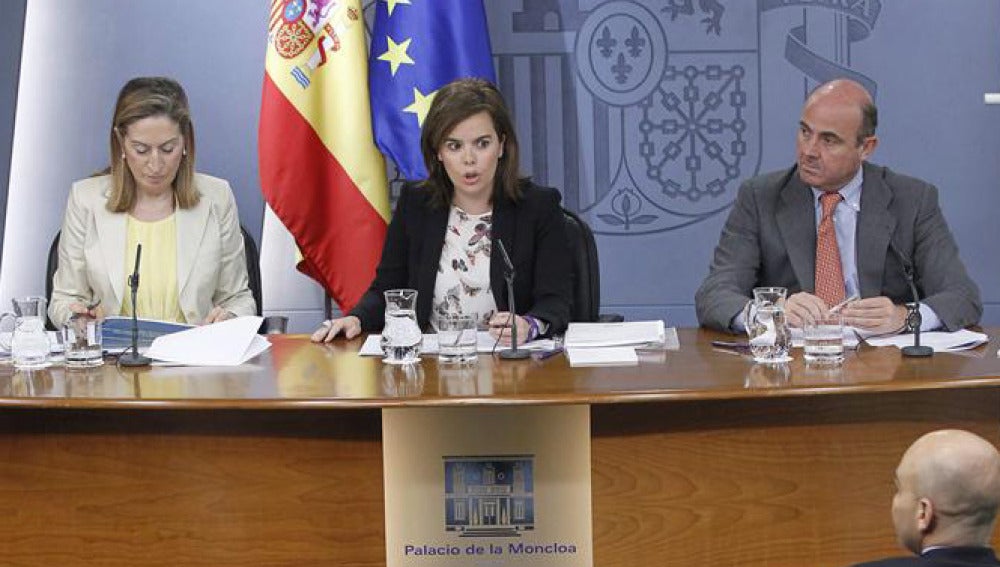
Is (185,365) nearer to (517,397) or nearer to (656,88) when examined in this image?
(517,397)

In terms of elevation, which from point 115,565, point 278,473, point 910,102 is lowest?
point 115,565

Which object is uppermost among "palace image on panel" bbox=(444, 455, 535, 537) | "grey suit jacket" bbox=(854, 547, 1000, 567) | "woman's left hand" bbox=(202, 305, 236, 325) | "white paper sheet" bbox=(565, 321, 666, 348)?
"woman's left hand" bbox=(202, 305, 236, 325)

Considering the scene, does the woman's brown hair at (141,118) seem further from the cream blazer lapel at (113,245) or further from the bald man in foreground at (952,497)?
the bald man in foreground at (952,497)

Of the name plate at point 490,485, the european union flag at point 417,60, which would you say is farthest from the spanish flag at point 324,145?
the name plate at point 490,485

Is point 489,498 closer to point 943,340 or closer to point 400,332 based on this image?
point 400,332

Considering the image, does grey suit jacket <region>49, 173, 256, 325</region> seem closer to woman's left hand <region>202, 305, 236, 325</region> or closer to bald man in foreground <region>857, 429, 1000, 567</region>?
woman's left hand <region>202, 305, 236, 325</region>

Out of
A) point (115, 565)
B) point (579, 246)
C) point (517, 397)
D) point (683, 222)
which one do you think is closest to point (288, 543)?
point (115, 565)

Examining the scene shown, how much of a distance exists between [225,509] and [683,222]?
8.18 feet

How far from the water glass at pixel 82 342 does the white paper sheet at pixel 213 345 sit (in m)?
0.12

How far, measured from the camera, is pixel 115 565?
3062 millimetres

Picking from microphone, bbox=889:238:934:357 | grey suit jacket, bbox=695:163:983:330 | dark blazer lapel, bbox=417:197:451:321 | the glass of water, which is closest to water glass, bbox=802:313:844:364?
microphone, bbox=889:238:934:357

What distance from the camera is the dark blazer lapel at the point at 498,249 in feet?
12.6

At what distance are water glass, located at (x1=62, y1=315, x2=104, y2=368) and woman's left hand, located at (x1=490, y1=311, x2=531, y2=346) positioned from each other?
87 cm

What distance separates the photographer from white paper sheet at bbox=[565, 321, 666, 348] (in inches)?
132
